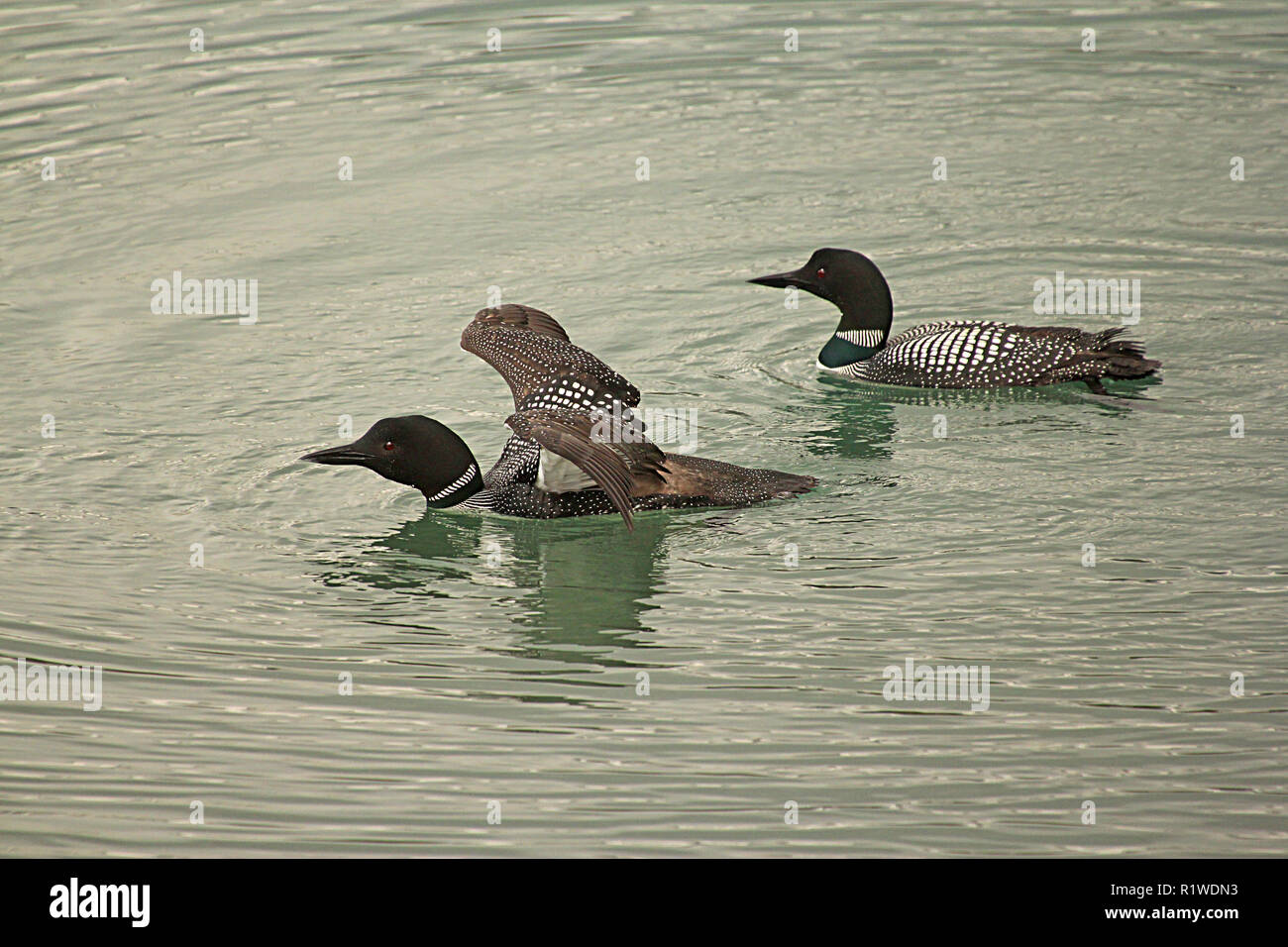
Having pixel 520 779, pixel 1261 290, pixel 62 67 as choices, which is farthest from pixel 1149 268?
pixel 62 67

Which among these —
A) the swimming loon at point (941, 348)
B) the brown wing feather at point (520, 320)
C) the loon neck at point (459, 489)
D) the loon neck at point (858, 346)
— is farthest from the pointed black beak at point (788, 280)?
the loon neck at point (459, 489)

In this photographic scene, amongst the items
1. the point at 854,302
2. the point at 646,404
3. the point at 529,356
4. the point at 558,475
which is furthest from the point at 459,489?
the point at 854,302

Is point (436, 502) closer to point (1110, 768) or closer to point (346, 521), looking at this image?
point (346, 521)

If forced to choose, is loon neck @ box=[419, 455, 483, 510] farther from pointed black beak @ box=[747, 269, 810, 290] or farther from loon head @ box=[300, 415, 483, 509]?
pointed black beak @ box=[747, 269, 810, 290]

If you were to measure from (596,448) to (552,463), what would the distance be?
2.30 feet

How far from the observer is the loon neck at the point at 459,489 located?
26.5 ft

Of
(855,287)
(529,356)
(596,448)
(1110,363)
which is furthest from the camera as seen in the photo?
(855,287)

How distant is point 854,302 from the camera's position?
9617 millimetres

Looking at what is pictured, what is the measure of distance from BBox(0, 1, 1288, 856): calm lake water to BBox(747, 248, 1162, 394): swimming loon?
0.18 meters

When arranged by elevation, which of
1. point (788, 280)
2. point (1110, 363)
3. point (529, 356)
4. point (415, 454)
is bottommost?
point (415, 454)

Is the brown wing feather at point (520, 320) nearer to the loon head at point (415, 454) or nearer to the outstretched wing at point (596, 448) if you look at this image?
the loon head at point (415, 454)

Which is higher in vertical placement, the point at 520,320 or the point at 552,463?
the point at 520,320

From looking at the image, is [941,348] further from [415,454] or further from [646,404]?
[415,454]

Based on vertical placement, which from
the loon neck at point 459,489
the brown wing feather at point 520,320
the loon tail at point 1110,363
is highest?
the brown wing feather at point 520,320
